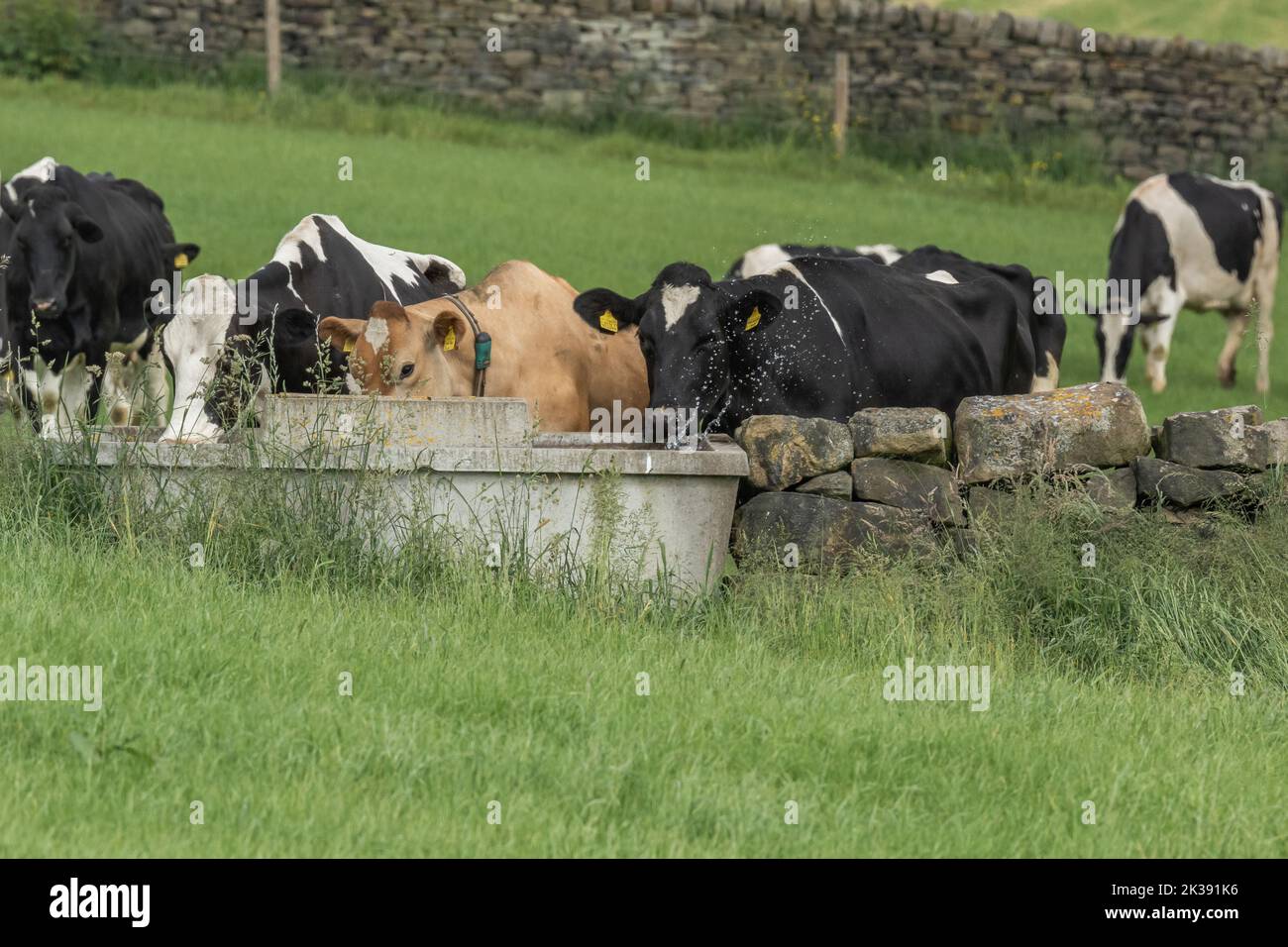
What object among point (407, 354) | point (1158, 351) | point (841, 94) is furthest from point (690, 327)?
point (841, 94)

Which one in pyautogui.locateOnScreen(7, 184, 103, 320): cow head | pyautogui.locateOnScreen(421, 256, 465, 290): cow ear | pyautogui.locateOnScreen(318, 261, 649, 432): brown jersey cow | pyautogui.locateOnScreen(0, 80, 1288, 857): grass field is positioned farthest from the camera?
pyautogui.locateOnScreen(7, 184, 103, 320): cow head

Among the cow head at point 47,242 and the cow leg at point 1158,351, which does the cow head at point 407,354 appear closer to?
the cow head at point 47,242

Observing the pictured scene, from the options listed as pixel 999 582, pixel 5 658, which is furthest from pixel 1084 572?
pixel 5 658

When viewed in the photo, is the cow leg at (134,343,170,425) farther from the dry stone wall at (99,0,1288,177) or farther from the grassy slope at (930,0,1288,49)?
the grassy slope at (930,0,1288,49)

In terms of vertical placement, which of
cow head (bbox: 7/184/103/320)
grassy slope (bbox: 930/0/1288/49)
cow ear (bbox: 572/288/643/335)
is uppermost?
grassy slope (bbox: 930/0/1288/49)

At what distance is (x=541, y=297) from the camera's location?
8.62 m

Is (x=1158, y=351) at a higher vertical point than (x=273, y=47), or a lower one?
lower

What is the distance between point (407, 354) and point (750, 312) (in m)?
1.61

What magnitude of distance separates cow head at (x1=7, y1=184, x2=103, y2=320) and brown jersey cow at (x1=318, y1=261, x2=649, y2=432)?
3464 mm

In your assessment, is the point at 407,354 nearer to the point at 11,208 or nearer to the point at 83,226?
the point at 83,226

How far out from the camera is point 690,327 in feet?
25.9

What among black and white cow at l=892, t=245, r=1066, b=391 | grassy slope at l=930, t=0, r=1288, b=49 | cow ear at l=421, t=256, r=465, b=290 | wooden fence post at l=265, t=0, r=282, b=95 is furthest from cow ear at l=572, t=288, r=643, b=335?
grassy slope at l=930, t=0, r=1288, b=49

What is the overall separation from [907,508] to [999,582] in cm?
55

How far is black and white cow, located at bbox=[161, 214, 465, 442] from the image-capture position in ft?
25.3
